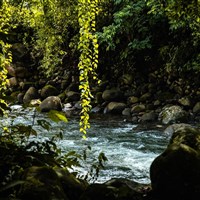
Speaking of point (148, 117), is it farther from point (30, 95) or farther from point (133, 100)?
point (30, 95)

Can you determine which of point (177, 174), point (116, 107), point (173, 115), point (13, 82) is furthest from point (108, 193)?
point (13, 82)

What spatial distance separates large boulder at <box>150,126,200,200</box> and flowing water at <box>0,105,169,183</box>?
2079 millimetres

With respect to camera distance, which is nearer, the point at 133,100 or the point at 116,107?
the point at 116,107

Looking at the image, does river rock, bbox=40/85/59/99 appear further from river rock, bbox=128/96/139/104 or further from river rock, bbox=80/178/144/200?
river rock, bbox=80/178/144/200

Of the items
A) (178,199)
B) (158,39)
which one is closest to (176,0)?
(178,199)

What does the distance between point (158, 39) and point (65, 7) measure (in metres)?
3.83

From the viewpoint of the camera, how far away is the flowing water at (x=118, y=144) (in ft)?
20.8

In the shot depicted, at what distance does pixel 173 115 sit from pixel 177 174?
23.2ft

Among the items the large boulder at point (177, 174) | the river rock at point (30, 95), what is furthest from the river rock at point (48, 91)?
the large boulder at point (177, 174)

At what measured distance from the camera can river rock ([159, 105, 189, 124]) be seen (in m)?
10.5

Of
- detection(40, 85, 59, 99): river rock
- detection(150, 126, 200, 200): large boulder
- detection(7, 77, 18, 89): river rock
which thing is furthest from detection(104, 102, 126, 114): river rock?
detection(150, 126, 200, 200): large boulder

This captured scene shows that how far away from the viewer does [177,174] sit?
367 centimetres

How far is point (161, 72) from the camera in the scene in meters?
13.0

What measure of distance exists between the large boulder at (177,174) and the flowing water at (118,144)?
208 centimetres
